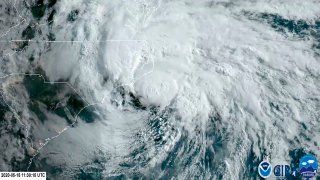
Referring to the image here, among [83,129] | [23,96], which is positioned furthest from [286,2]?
[23,96]

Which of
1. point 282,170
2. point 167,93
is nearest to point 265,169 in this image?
point 282,170

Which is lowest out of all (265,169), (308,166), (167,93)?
(265,169)

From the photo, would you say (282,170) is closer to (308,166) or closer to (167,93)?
(308,166)

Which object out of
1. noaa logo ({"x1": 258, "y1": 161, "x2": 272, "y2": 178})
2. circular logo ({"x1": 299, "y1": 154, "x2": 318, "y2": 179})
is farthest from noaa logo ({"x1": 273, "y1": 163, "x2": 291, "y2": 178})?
circular logo ({"x1": 299, "y1": 154, "x2": 318, "y2": 179})

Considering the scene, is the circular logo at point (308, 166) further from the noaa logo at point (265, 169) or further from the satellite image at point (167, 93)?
the noaa logo at point (265, 169)

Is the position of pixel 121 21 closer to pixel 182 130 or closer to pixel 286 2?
pixel 182 130
